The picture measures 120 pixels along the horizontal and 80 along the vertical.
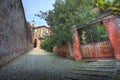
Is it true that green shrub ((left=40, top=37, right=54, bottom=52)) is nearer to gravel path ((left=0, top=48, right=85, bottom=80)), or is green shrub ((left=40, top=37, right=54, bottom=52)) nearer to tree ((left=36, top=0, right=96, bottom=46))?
tree ((left=36, top=0, right=96, bottom=46))

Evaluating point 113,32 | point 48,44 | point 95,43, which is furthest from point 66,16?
point 48,44

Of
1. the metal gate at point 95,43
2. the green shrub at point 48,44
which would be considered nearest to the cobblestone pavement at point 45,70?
the metal gate at point 95,43

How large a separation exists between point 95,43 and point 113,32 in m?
1.68

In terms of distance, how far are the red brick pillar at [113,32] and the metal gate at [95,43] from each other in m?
0.43

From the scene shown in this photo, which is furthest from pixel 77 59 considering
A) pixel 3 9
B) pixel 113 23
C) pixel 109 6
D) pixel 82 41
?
pixel 3 9

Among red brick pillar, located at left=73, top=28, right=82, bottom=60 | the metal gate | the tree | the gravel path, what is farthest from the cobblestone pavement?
the tree

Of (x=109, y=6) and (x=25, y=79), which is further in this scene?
(x=109, y=6)

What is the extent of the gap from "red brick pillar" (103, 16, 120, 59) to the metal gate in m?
0.43

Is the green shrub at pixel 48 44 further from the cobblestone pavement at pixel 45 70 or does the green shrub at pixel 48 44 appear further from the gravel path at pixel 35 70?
the cobblestone pavement at pixel 45 70

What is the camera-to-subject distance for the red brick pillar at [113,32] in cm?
805

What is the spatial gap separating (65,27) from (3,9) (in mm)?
5071

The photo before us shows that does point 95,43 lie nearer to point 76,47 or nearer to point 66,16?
point 76,47

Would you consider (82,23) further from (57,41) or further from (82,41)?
(57,41)

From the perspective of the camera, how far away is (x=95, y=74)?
6141mm
